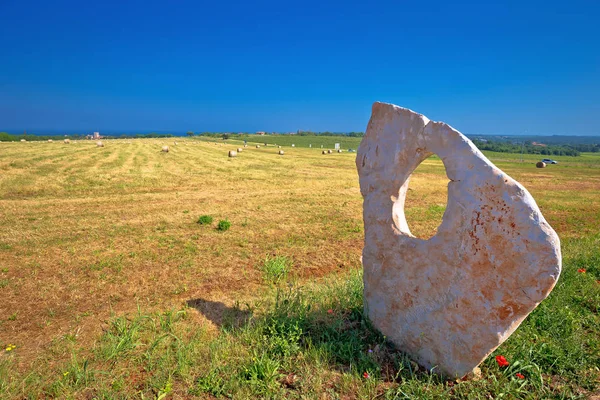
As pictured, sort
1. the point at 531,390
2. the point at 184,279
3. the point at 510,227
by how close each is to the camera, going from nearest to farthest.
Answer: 1. the point at 510,227
2. the point at 531,390
3. the point at 184,279

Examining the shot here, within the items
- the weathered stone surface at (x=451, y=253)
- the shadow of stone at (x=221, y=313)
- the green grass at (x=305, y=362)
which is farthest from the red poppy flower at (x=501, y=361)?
the shadow of stone at (x=221, y=313)

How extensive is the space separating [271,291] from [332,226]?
587 centimetres

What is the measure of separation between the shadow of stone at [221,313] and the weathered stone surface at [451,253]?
226cm

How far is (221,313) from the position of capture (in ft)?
20.4

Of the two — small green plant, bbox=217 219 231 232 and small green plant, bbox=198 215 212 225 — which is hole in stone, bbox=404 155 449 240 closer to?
small green plant, bbox=217 219 231 232

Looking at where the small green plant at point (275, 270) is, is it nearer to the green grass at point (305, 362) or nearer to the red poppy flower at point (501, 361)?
the green grass at point (305, 362)

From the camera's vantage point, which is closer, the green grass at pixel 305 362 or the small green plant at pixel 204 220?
the green grass at pixel 305 362

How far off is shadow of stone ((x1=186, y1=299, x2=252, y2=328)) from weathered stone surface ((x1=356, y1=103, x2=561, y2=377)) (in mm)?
2265

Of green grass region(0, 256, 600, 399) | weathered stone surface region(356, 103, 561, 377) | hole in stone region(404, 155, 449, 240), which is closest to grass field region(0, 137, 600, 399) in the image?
green grass region(0, 256, 600, 399)

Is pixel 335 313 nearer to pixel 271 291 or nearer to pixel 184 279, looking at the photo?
pixel 271 291

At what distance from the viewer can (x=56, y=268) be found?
27.2 ft

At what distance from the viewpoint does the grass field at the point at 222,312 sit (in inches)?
159

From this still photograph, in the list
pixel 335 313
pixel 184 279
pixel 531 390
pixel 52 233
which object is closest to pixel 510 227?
pixel 531 390

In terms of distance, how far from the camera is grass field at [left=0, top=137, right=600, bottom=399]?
13.3ft
